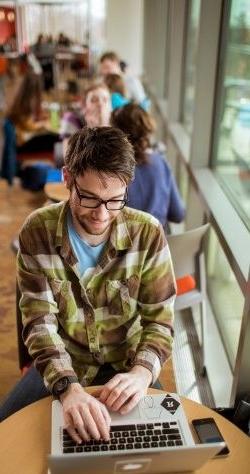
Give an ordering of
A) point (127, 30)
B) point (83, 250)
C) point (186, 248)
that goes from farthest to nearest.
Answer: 1. point (127, 30)
2. point (186, 248)
3. point (83, 250)

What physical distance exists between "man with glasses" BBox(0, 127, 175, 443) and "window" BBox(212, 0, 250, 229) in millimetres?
1018

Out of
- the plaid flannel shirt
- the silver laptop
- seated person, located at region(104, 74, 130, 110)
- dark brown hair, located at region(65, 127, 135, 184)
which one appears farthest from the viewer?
seated person, located at region(104, 74, 130, 110)

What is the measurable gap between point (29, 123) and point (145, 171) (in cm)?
246

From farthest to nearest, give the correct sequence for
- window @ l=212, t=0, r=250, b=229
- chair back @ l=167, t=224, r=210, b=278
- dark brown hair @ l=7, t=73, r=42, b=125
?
1. dark brown hair @ l=7, t=73, r=42, b=125
2. window @ l=212, t=0, r=250, b=229
3. chair back @ l=167, t=224, r=210, b=278

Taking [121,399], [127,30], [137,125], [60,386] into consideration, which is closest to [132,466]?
[121,399]

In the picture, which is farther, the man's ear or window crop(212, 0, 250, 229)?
window crop(212, 0, 250, 229)

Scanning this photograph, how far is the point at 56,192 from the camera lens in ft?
9.30

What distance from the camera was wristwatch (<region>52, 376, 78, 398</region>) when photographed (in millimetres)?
1163

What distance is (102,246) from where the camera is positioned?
4.27ft

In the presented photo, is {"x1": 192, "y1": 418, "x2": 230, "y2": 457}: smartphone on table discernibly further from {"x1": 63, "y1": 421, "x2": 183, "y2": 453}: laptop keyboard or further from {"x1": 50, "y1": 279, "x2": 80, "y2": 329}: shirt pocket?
{"x1": 50, "y1": 279, "x2": 80, "y2": 329}: shirt pocket

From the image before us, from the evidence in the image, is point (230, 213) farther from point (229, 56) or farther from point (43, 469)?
point (43, 469)

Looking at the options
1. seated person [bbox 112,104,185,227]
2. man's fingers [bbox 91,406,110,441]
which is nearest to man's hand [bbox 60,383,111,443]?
man's fingers [bbox 91,406,110,441]

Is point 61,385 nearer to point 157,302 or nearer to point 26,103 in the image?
point 157,302

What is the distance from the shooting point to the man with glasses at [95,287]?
1.17 meters
